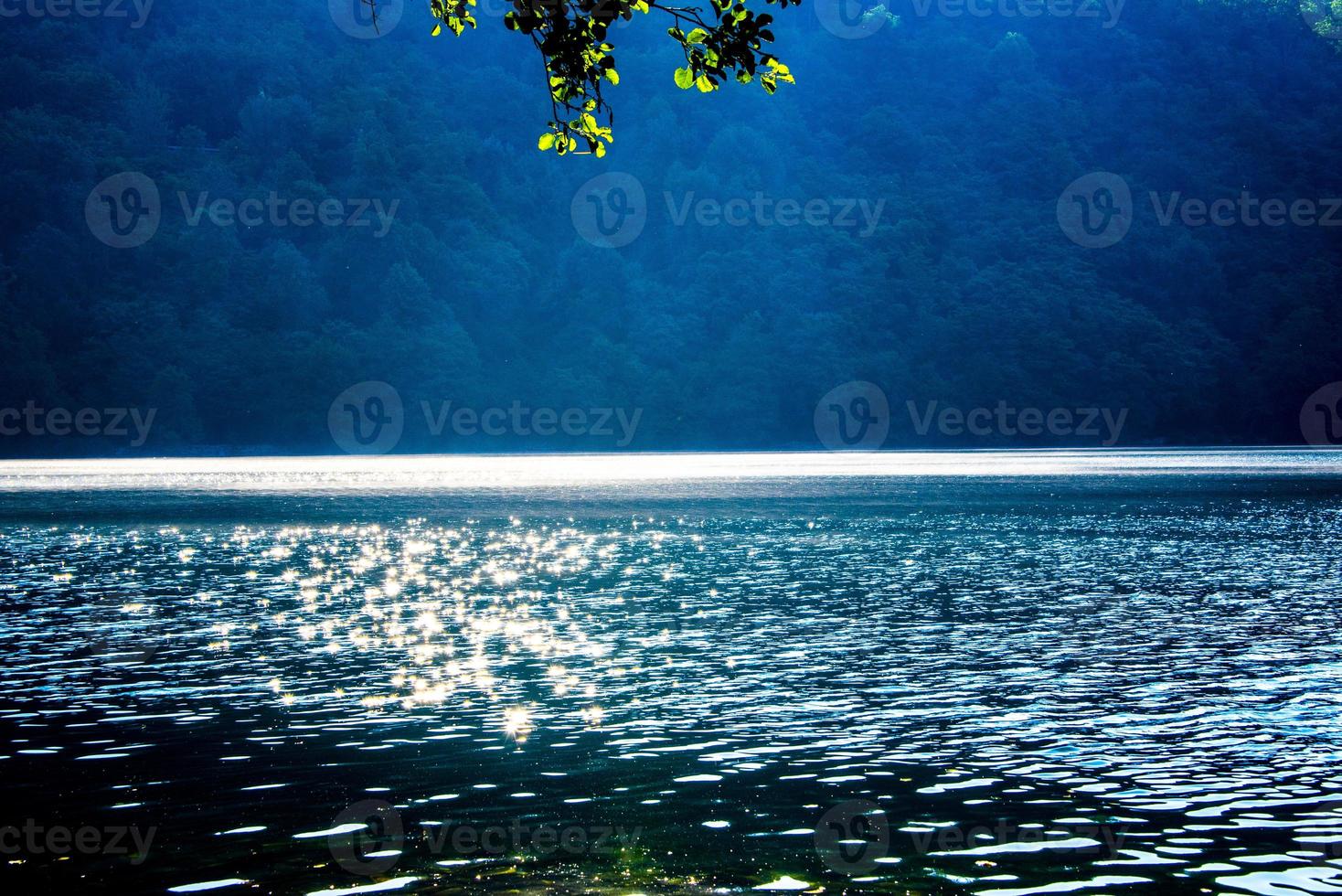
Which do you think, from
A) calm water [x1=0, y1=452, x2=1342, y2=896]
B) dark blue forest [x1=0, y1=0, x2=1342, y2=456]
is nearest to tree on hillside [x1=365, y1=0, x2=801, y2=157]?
calm water [x1=0, y1=452, x2=1342, y2=896]

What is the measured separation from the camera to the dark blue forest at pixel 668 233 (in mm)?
139250

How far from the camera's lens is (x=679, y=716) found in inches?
695

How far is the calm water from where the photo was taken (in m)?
11.8

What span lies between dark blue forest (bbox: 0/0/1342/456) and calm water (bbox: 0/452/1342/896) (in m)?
101

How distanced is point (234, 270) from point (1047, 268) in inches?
3133

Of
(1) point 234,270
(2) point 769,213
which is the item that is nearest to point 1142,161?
(2) point 769,213

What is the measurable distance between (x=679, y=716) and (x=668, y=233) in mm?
144572

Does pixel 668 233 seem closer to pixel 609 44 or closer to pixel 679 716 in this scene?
pixel 679 716

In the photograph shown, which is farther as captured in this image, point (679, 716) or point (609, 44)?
point (679, 716)

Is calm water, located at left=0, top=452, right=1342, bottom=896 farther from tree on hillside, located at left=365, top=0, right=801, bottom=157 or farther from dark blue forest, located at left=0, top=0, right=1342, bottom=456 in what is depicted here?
dark blue forest, located at left=0, top=0, right=1342, bottom=456

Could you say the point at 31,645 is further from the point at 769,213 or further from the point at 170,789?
the point at 769,213

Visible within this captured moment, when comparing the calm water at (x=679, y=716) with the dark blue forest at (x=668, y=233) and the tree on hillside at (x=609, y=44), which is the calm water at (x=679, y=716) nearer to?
the tree on hillside at (x=609, y=44)

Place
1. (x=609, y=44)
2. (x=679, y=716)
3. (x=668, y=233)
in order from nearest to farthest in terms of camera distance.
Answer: (x=609, y=44) < (x=679, y=716) < (x=668, y=233)

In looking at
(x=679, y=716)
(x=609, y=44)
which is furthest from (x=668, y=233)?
(x=609, y=44)
